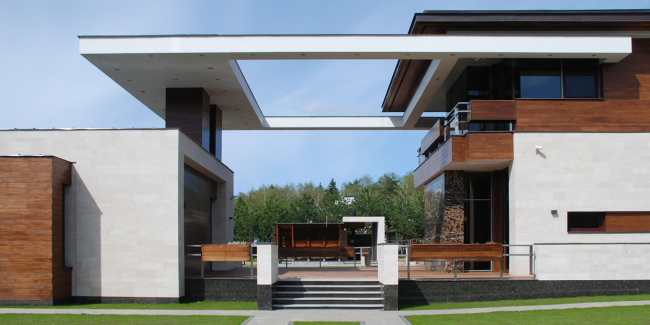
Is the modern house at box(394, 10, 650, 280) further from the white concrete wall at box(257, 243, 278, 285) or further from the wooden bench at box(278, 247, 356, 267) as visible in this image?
the white concrete wall at box(257, 243, 278, 285)

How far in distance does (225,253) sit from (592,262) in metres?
9.37

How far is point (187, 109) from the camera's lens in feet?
66.8

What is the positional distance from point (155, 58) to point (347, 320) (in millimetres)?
9629

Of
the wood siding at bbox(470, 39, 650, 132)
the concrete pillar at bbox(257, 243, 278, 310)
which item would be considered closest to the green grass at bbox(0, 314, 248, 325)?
the concrete pillar at bbox(257, 243, 278, 310)

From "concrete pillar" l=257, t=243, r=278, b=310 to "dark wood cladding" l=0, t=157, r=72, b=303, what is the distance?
15.3 ft

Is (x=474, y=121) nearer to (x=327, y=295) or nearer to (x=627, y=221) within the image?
(x=627, y=221)

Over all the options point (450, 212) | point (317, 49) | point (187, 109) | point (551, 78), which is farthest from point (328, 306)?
point (187, 109)

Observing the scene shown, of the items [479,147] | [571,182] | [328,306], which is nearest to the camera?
[328,306]

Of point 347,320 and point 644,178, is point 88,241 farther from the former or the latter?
point 644,178

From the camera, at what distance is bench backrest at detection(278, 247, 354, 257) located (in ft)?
65.6

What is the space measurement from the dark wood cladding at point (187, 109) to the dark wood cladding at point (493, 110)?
29.8ft

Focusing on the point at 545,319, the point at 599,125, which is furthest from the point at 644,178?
the point at 545,319

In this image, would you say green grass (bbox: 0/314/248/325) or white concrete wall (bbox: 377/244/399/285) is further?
white concrete wall (bbox: 377/244/399/285)

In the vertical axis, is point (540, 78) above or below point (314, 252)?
above
